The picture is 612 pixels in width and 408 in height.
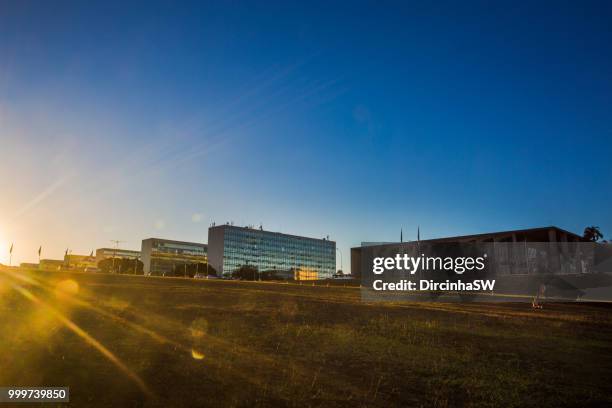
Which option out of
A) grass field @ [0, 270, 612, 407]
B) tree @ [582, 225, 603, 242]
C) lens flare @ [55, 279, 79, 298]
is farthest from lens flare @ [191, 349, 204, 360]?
tree @ [582, 225, 603, 242]

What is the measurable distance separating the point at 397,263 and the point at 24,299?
163 ft

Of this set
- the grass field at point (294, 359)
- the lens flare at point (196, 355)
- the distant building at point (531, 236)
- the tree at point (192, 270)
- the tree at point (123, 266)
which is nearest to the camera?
the grass field at point (294, 359)

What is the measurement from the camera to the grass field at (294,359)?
345 inches

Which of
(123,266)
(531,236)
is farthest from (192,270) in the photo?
(531,236)

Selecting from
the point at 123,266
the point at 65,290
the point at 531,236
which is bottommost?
the point at 123,266

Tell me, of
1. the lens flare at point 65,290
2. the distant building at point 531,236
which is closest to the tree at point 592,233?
the distant building at point 531,236

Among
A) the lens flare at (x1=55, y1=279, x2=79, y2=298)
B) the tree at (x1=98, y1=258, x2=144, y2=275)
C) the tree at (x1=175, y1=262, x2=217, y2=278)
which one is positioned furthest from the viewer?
the tree at (x1=175, y1=262, x2=217, y2=278)

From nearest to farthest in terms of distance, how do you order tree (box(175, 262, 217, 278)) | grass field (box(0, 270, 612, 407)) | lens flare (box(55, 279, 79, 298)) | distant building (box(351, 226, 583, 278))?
grass field (box(0, 270, 612, 407))
lens flare (box(55, 279, 79, 298))
distant building (box(351, 226, 583, 278))
tree (box(175, 262, 217, 278))

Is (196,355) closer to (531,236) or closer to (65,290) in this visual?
(65,290)

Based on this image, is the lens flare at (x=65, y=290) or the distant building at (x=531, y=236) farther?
the distant building at (x=531, y=236)

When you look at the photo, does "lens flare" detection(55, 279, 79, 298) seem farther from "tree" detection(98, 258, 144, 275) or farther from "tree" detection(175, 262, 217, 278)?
"tree" detection(175, 262, 217, 278)

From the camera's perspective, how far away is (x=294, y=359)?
38.1 ft

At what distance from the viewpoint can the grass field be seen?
8.77 metres

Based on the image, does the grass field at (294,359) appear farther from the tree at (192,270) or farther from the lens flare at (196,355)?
the tree at (192,270)
